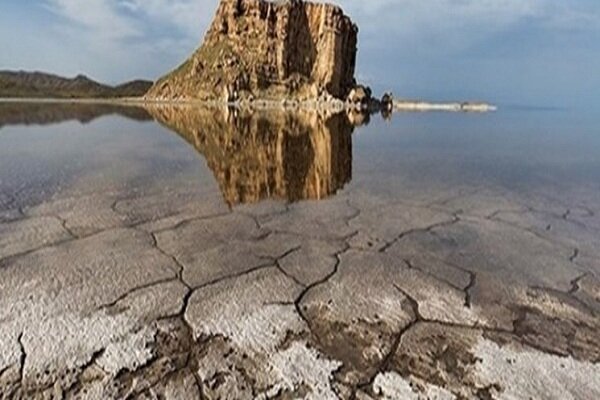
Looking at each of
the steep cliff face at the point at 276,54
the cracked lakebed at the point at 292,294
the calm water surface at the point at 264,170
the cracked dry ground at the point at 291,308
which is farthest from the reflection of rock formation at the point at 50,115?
the steep cliff face at the point at 276,54

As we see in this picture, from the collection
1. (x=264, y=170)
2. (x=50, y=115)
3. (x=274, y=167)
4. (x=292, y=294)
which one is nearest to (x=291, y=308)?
(x=292, y=294)

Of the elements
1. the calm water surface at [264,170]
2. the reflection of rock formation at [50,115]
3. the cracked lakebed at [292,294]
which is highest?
the cracked lakebed at [292,294]

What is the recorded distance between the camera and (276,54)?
9869cm

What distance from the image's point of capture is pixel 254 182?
935 cm

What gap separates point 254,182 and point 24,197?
4.33 m

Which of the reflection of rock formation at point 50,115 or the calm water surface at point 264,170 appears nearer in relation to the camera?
the calm water surface at point 264,170

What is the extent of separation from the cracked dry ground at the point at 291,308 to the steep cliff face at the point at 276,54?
3438 inches

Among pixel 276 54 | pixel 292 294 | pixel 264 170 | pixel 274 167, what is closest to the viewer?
pixel 292 294

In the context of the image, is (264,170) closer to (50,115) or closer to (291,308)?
(291,308)

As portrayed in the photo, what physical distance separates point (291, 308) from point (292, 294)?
0.27m

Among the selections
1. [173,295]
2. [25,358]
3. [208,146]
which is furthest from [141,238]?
[208,146]

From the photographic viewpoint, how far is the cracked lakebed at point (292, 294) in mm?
2811

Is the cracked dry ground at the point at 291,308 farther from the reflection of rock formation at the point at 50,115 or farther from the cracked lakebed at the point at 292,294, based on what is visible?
the reflection of rock formation at the point at 50,115

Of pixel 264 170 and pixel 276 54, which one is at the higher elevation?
pixel 276 54
